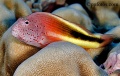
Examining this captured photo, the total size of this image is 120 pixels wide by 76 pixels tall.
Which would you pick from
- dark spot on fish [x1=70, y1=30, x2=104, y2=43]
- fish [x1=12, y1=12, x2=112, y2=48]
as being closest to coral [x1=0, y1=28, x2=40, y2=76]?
fish [x1=12, y1=12, x2=112, y2=48]

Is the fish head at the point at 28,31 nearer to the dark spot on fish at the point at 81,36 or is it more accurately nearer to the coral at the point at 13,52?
the coral at the point at 13,52

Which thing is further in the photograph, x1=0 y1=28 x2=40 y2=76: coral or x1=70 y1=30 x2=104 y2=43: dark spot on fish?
x1=70 y1=30 x2=104 y2=43: dark spot on fish

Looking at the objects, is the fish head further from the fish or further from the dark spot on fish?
the dark spot on fish

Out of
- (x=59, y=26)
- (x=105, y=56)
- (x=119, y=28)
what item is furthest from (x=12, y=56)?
(x=119, y=28)

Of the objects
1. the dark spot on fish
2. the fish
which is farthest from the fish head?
the dark spot on fish

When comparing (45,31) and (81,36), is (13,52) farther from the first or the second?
(81,36)

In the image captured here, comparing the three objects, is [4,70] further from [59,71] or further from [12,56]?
[59,71]

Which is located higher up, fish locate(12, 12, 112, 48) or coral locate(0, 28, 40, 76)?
fish locate(12, 12, 112, 48)
